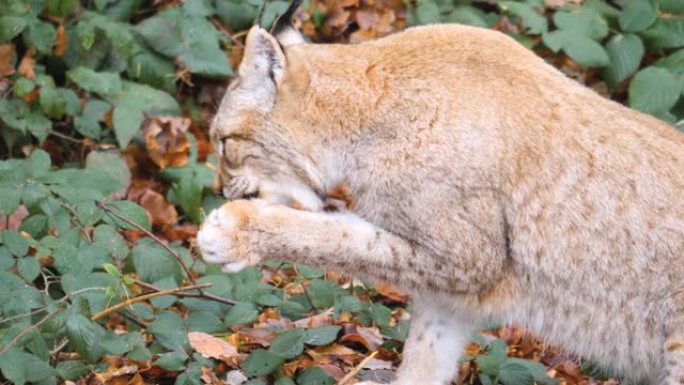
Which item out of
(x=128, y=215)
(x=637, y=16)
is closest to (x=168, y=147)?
(x=128, y=215)

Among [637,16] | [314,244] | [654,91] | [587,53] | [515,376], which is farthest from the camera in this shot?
[637,16]

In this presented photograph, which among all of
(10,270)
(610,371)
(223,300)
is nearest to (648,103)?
(610,371)

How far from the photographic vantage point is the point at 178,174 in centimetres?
701

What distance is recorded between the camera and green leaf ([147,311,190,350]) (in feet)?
16.6

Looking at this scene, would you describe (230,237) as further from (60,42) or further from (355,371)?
(60,42)

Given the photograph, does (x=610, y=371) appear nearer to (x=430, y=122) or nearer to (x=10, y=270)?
(x=430, y=122)

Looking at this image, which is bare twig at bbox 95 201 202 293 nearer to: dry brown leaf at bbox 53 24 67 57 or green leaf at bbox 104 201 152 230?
green leaf at bbox 104 201 152 230

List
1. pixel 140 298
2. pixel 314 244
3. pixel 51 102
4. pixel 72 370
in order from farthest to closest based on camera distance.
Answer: pixel 51 102 → pixel 140 298 → pixel 72 370 → pixel 314 244

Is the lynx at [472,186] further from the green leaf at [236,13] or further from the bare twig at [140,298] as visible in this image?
the green leaf at [236,13]

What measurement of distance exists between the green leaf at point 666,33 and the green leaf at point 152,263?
3828mm

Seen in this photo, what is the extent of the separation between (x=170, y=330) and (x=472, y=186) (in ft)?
4.44

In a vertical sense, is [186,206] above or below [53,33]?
below

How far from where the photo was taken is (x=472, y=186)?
15.5 ft

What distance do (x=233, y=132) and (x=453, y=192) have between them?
94cm
